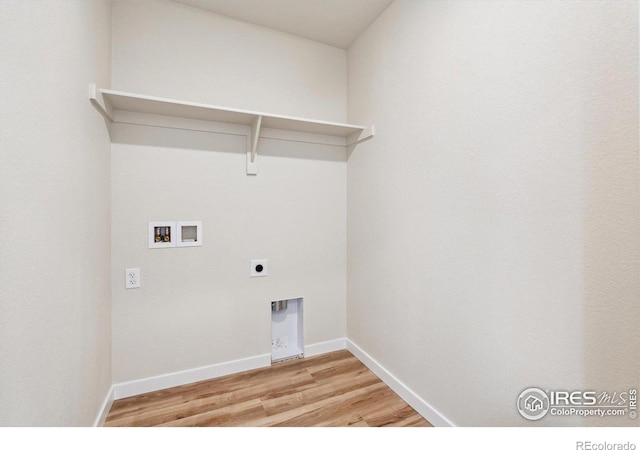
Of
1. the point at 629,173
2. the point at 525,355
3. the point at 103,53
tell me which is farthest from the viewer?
the point at 103,53

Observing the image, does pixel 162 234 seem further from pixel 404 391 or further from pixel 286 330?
pixel 404 391

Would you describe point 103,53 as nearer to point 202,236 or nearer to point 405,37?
point 202,236

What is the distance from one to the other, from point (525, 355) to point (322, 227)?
1530mm

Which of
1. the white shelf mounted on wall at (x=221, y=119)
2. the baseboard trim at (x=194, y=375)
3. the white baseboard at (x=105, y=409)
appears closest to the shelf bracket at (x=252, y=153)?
the white shelf mounted on wall at (x=221, y=119)

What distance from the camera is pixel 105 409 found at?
1.54 m

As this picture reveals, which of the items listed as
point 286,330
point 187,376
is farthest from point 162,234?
point 286,330

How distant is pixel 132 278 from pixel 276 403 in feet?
3.94

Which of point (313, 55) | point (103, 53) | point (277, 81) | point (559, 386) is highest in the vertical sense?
point (313, 55)

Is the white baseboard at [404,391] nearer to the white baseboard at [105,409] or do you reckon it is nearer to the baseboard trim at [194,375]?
the baseboard trim at [194,375]

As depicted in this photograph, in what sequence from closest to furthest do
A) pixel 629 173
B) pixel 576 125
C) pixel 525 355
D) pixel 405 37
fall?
pixel 629 173 → pixel 576 125 → pixel 525 355 → pixel 405 37

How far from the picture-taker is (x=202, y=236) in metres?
1.90

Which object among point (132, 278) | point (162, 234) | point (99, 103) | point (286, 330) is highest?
point (99, 103)

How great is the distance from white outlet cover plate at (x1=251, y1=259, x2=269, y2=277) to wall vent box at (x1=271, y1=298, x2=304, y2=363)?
27 centimetres
